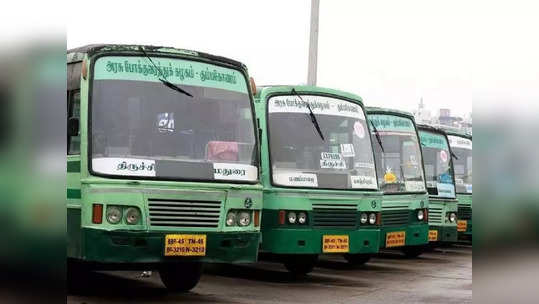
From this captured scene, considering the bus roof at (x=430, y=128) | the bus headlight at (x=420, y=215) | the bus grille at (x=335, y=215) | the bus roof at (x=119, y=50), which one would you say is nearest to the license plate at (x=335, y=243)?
the bus grille at (x=335, y=215)

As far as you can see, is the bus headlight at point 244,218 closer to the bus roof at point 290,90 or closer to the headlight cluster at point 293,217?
the headlight cluster at point 293,217

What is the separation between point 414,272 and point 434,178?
3.22 meters

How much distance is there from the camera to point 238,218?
9.48 meters

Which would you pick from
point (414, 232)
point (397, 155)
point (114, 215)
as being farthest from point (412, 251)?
point (114, 215)

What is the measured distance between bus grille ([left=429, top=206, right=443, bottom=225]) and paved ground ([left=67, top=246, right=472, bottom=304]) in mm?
1086

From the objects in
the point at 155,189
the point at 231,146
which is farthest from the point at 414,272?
the point at 155,189

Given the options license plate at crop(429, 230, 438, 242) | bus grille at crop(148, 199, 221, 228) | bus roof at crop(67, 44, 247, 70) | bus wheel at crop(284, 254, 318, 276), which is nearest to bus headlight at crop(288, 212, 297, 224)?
bus wheel at crop(284, 254, 318, 276)

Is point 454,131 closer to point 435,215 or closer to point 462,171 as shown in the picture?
point 462,171

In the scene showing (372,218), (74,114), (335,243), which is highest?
(74,114)

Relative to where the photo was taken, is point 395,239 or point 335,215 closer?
point 335,215

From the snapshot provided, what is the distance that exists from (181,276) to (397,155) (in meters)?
5.75

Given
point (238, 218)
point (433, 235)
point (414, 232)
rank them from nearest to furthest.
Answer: point (238, 218), point (414, 232), point (433, 235)

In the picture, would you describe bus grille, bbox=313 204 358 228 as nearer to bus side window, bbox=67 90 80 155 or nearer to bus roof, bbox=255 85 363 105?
bus roof, bbox=255 85 363 105

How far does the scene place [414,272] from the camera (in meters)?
14.1
